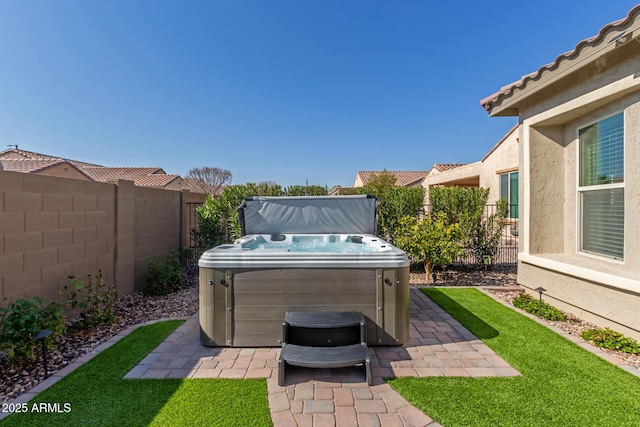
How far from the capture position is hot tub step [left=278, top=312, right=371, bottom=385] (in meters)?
2.71

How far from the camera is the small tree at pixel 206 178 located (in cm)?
3456

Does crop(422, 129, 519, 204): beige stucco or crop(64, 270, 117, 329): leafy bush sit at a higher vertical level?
crop(422, 129, 519, 204): beige stucco

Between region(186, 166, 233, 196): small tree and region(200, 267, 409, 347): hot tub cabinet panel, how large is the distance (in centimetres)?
3326

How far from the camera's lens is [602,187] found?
14.2 feet

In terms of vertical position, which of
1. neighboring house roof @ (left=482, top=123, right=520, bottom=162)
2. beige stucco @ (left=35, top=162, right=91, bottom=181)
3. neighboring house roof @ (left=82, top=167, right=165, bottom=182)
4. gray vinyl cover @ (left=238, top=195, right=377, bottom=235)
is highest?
neighboring house roof @ (left=82, top=167, right=165, bottom=182)

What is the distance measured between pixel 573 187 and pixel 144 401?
21.9 ft

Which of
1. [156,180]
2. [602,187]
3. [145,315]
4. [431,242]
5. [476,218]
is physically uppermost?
[156,180]

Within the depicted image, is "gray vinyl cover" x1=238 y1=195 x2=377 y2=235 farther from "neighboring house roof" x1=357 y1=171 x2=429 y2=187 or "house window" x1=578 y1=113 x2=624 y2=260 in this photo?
"neighboring house roof" x1=357 y1=171 x2=429 y2=187

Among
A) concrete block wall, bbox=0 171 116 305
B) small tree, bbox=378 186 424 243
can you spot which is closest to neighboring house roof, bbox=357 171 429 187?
small tree, bbox=378 186 424 243

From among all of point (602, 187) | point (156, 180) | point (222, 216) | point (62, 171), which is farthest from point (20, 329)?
point (156, 180)

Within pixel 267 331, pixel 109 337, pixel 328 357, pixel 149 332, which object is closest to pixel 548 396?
pixel 328 357

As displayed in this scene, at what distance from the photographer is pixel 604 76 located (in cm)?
381

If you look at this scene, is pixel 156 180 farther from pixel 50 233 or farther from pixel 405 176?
pixel 405 176

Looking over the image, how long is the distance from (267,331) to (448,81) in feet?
38.7
